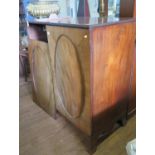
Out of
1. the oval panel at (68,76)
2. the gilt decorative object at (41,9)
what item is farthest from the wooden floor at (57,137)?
the gilt decorative object at (41,9)

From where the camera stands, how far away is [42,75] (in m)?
1.97

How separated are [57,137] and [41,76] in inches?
25.8

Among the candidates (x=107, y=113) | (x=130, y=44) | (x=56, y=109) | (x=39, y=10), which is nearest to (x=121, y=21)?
(x=130, y=44)

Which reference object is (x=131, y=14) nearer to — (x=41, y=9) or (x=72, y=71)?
(x=72, y=71)

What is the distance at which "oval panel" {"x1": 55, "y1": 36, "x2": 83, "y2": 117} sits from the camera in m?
1.41

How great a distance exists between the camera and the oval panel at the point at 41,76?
73.4 inches

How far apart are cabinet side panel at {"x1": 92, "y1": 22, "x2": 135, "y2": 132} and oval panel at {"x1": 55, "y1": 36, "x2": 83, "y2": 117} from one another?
15 centimetres

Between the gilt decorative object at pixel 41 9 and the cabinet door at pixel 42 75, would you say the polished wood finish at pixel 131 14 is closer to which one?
the cabinet door at pixel 42 75

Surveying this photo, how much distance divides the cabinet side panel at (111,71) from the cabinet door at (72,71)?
6 centimetres

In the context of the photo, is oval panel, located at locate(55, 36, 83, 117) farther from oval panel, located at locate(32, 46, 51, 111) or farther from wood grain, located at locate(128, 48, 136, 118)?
wood grain, located at locate(128, 48, 136, 118)

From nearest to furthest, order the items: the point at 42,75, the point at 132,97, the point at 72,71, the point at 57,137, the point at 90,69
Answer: the point at 90,69, the point at 72,71, the point at 57,137, the point at 132,97, the point at 42,75

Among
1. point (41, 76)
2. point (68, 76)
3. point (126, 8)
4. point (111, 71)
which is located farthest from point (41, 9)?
point (111, 71)
